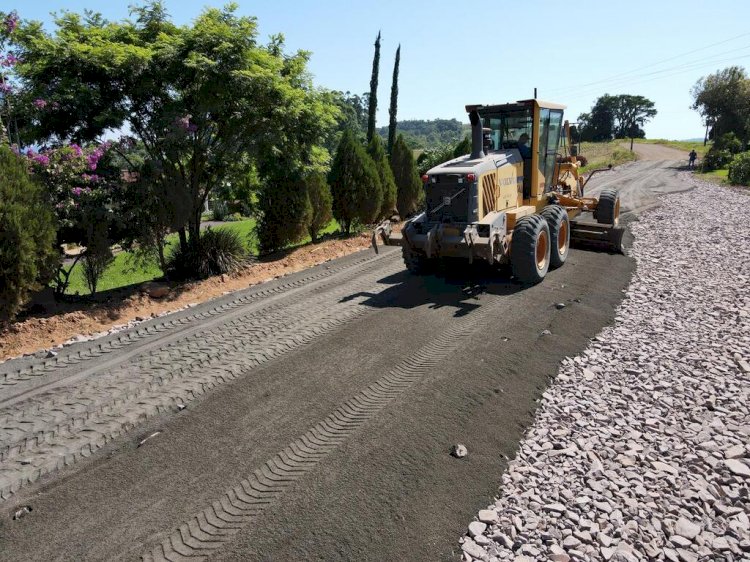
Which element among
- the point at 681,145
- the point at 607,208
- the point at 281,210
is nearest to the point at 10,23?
the point at 281,210

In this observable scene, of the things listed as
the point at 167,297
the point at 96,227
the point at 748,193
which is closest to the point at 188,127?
the point at 96,227

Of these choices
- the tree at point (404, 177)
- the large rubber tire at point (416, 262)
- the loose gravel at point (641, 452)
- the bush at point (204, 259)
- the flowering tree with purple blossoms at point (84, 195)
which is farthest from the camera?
the tree at point (404, 177)

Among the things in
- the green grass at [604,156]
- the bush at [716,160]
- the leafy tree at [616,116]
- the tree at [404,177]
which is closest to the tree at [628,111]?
the leafy tree at [616,116]

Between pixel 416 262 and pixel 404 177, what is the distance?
10.5 metres

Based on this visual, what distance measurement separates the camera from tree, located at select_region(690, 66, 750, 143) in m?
47.7

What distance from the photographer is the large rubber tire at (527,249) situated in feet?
29.9

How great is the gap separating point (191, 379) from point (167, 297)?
442 centimetres

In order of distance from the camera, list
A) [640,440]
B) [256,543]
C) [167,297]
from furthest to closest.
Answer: [167,297], [640,440], [256,543]

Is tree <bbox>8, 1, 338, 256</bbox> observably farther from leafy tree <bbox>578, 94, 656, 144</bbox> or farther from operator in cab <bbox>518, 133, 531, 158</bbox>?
leafy tree <bbox>578, 94, 656, 144</bbox>

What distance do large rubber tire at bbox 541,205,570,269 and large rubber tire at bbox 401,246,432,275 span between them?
2635mm

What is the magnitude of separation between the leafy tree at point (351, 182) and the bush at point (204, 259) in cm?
528

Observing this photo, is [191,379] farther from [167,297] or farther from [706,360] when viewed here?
[706,360]

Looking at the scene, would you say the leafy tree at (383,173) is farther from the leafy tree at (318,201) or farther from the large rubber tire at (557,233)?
the large rubber tire at (557,233)

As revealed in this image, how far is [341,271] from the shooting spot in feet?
38.1
